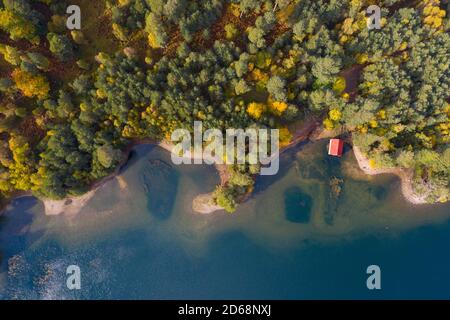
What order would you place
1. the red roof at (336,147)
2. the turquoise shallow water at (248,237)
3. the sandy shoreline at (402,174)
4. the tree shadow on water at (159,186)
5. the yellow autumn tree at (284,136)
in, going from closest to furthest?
the yellow autumn tree at (284,136) → the red roof at (336,147) → the turquoise shallow water at (248,237) → the sandy shoreline at (402,174) → the tree shadow on water at (159,186)

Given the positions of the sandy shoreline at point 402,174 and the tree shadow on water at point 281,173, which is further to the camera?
the tree shadow on water at point 281,173

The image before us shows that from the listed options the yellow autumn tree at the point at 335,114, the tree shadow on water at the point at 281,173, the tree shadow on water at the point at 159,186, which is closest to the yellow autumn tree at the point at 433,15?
the yellow autumn tree at the point at 335,114

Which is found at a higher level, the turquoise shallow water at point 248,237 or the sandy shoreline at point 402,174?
the sandy shoreline at point 402,174

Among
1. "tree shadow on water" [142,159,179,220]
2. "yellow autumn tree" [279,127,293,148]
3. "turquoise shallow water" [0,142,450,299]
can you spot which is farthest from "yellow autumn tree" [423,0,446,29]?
"tree shadow on water" [142,159,179,220]

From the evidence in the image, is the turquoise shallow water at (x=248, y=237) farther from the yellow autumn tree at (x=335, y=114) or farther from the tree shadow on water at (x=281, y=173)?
the yellow autumn tree at (x=335, y=114)

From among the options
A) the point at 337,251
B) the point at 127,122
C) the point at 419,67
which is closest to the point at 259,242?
the point at 337,251

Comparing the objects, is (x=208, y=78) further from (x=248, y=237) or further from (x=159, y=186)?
(x=248, y=237)
